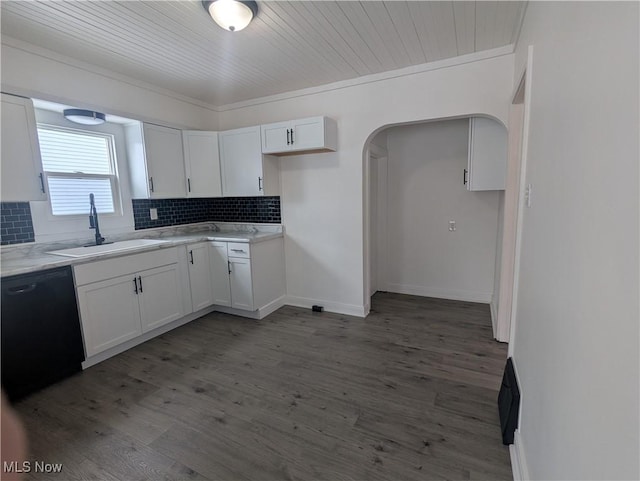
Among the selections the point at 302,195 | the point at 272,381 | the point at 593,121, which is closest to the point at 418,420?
the point at 272,381

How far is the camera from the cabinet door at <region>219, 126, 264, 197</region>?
11.8 ft

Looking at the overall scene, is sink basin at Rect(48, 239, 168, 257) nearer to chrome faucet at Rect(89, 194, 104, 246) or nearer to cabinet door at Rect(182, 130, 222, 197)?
chrome faucet at Rect(89, 194, 104, 246)

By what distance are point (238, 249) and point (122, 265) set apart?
3.63 ft

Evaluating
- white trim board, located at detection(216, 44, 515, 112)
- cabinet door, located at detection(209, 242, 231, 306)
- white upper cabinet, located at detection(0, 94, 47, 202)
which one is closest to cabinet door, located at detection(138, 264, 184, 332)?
cabinet door, located at detection(209, 242, 231, 306)

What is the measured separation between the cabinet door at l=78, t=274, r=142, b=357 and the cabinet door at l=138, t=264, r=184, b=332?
8cm

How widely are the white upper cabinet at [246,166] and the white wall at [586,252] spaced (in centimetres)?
273

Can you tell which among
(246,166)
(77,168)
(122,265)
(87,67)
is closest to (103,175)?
(77,168)

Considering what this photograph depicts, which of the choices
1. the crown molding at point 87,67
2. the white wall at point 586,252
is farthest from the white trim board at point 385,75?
the white wall at point 586,252

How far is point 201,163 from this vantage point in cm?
378

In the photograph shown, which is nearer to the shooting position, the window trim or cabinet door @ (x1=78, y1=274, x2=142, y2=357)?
cabinet door @ (x1=78, y1=274, x2=142, y2=357)

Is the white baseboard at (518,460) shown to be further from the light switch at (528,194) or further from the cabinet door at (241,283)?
the cabinet door at (241,283)

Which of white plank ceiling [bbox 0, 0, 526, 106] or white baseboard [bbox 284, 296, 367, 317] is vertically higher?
white plank ceiling [bbox 0, 0, 526, 106]

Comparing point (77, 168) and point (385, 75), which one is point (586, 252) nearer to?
point (385, 75)

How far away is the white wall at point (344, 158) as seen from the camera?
2.80 meters
